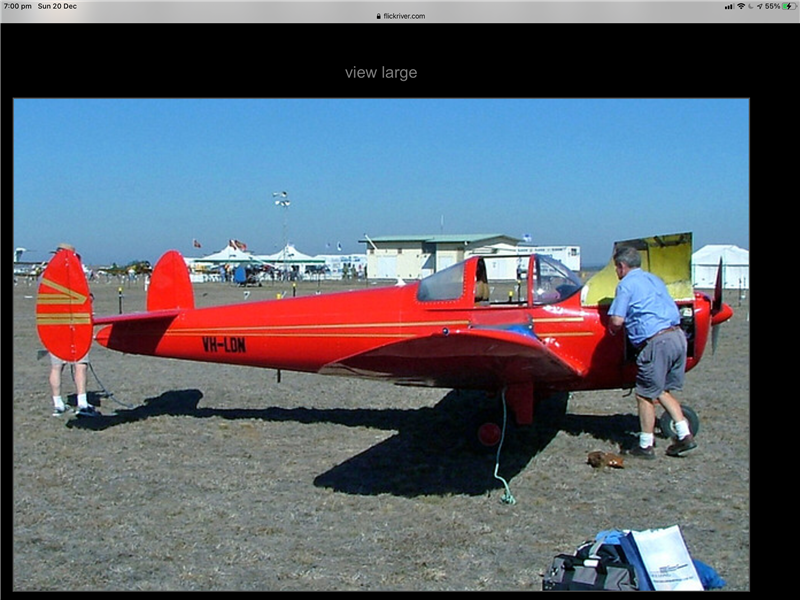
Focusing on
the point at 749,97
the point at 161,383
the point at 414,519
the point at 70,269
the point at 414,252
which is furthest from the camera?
the point at 414,252

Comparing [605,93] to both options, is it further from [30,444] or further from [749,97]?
[30,444]

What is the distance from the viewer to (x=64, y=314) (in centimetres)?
691

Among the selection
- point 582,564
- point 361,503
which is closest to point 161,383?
point 361,503

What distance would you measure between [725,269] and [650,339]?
108 ft

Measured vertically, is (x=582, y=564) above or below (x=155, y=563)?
above

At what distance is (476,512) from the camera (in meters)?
4.89

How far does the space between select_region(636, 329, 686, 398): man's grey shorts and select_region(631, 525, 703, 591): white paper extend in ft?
9.34

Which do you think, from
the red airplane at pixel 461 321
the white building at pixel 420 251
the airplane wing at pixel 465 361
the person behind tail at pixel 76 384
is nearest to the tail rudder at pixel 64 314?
the red airplane at pixel 461 321

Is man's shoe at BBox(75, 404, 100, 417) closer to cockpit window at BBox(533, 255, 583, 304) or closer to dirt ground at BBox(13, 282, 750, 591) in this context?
dirt ground at BBox(13, 282, 750, 591)

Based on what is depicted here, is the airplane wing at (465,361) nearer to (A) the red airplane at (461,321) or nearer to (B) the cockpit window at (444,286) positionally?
(A) the red airplane at (461,321)

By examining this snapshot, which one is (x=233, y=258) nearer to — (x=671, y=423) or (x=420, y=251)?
(x=420, y=251)

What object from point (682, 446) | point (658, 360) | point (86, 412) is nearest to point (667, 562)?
point (658, 360)

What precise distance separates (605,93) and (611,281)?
3.52 metres

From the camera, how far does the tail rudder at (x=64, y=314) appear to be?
6840mm
